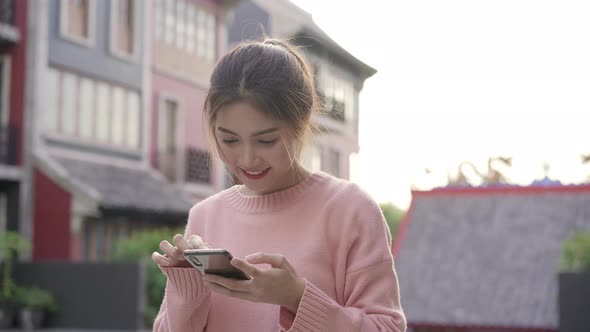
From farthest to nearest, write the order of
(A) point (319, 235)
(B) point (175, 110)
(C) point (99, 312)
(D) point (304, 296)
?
(B) point (175, 110)
(C) point (99, 312)
(A) point (319, 235)
(D) point (304, 296)

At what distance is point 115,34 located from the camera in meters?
19.3

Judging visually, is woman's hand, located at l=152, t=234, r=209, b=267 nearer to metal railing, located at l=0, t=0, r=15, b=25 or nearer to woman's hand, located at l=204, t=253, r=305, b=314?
woman's hand, located at l=204, t=253, r=305, b=314

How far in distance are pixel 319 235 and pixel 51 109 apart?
1611 centimetres

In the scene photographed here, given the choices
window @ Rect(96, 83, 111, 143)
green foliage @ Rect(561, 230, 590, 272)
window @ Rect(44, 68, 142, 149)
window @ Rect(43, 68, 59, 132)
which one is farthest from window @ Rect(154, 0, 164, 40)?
green foliage @ Rect(561, 230, 590, 272)

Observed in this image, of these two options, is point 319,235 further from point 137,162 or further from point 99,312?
point 137,162

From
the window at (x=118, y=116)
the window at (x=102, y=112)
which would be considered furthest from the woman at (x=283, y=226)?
the window at (x=118, y=116)

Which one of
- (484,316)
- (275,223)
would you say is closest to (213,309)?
(275,223)

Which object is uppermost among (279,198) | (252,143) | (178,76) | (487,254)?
(178,76)

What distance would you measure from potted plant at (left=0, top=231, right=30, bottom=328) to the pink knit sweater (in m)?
13.8

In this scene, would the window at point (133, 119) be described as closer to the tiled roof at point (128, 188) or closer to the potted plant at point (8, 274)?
the tiled roof at point (128, 188)

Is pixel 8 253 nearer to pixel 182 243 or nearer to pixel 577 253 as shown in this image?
pixel 577 253

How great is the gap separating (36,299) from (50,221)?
2155mm

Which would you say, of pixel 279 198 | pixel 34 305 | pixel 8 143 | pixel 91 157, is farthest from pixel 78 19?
pixel 279 198

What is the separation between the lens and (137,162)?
1972cm
